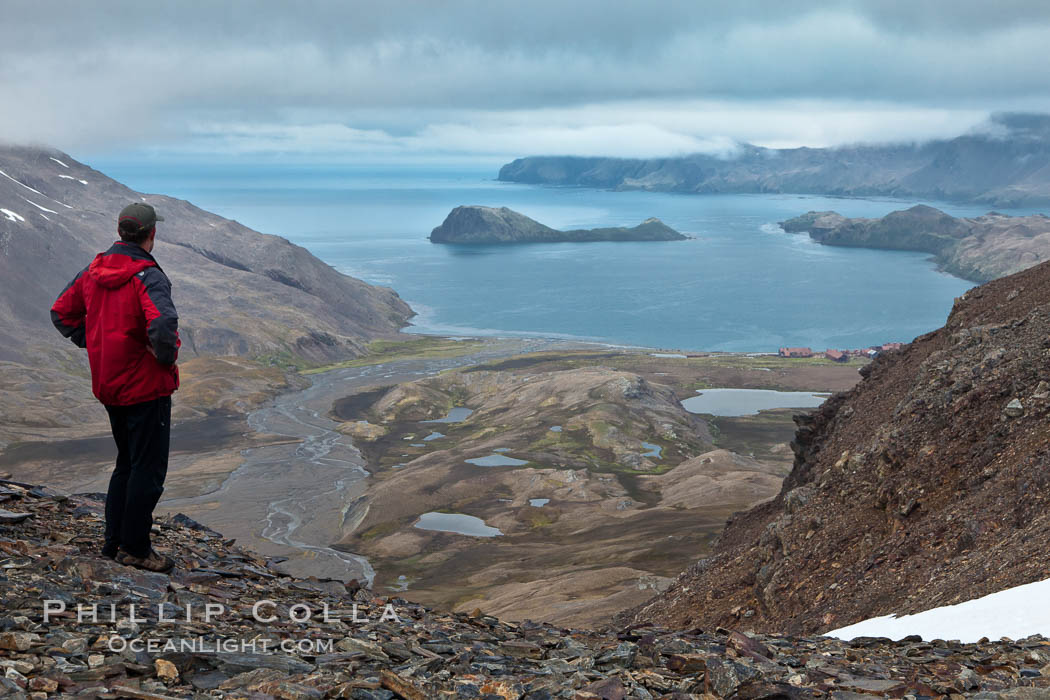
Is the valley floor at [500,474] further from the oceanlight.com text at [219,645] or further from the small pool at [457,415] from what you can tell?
the oceanlight.com text at [219,645]

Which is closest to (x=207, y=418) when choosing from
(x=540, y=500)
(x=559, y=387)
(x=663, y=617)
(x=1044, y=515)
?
(x=559, y=387)

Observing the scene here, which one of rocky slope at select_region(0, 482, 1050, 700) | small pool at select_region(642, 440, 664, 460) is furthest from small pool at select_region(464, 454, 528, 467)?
rocky slope at select_region(0, 482, 1050, 700)

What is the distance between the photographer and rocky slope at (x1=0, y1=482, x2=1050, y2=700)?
28.2ft

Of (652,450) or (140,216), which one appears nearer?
(140,216)

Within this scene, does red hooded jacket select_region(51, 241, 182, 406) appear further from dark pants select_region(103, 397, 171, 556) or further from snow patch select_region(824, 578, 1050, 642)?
snow patch select_region(824, 578, 1050, 642)

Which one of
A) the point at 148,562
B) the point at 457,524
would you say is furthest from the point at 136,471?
the point at 457,524

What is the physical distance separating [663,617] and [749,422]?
106 meters

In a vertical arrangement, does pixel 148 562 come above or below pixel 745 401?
above

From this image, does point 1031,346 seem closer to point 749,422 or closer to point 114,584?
point 114,584

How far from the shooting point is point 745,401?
145750 mm

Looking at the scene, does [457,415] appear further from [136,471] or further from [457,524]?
[136,471]

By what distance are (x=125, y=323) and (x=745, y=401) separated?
14107 centimetres

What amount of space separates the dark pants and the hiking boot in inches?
3.6

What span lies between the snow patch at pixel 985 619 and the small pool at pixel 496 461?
86.4 meters
